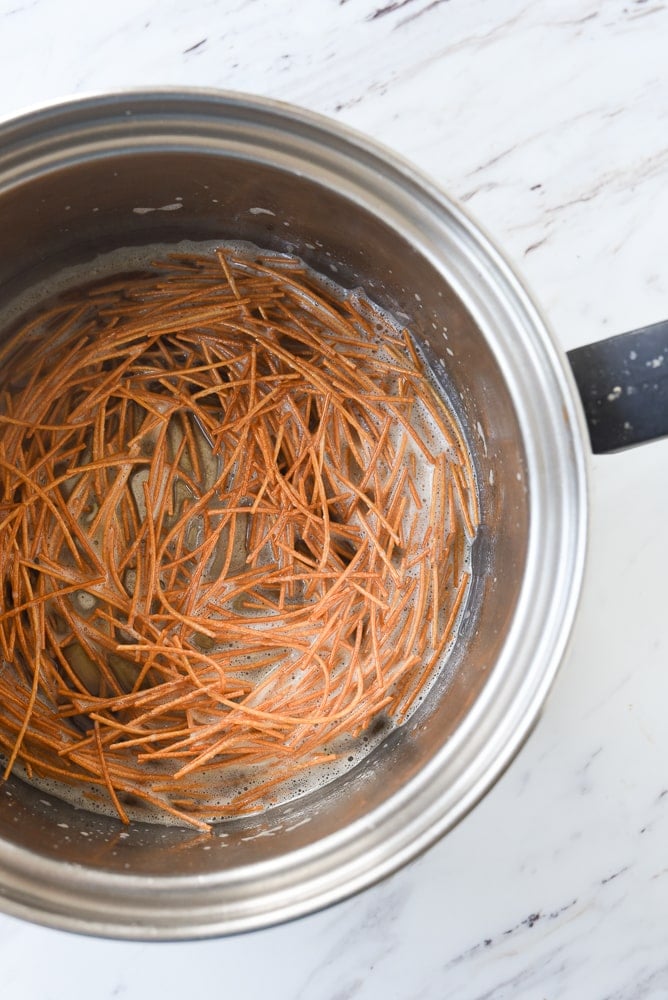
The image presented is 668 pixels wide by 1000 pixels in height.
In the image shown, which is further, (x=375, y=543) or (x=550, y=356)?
(x=375, y=543)

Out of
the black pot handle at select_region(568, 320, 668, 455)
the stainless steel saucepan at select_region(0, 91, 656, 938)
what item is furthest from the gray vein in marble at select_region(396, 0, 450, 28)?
the black pot handle at select_region(568, 320, 668, 455)

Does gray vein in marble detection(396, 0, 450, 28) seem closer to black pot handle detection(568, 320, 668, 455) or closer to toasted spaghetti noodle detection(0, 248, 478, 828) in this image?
toasted spaghetti noodle detection(0, 248, 478, 828)

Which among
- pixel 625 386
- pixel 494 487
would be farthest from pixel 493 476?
pixel 625 386

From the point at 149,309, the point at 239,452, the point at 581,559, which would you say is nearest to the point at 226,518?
the point at 239,452

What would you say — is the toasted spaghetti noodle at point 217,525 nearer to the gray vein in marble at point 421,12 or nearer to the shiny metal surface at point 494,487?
the shiny metal surface at point 494,487

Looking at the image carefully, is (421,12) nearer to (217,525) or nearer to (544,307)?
(544,307)

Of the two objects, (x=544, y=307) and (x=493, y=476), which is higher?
(x=544, y=307)

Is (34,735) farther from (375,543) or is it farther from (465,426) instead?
(465,426)
